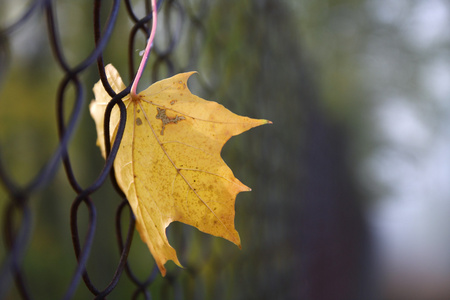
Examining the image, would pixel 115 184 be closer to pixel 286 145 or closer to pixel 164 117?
pixel 164 117

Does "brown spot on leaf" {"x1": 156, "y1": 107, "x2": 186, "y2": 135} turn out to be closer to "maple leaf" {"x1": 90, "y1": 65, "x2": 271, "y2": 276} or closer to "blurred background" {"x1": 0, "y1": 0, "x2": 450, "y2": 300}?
"maple leaf" {"x1": 90, "y1": 65, "x2": 271, "y2": 276}

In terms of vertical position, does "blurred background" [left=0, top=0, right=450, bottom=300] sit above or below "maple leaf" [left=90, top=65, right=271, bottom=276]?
above

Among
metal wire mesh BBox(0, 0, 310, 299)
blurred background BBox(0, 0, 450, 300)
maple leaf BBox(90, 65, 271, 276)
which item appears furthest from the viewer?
blurred background BBox(0, 0, 450, 300)

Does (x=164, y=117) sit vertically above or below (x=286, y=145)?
below

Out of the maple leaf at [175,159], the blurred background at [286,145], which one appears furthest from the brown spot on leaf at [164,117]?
the blurred background at [286,145]

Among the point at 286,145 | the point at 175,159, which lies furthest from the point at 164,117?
the point at 286,145

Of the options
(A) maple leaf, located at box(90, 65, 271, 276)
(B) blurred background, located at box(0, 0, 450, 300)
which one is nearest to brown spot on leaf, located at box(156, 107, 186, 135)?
(A) maple leaf, located at box(90, 65, 271, 276)

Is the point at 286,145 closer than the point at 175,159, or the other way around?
the point at 175,159
